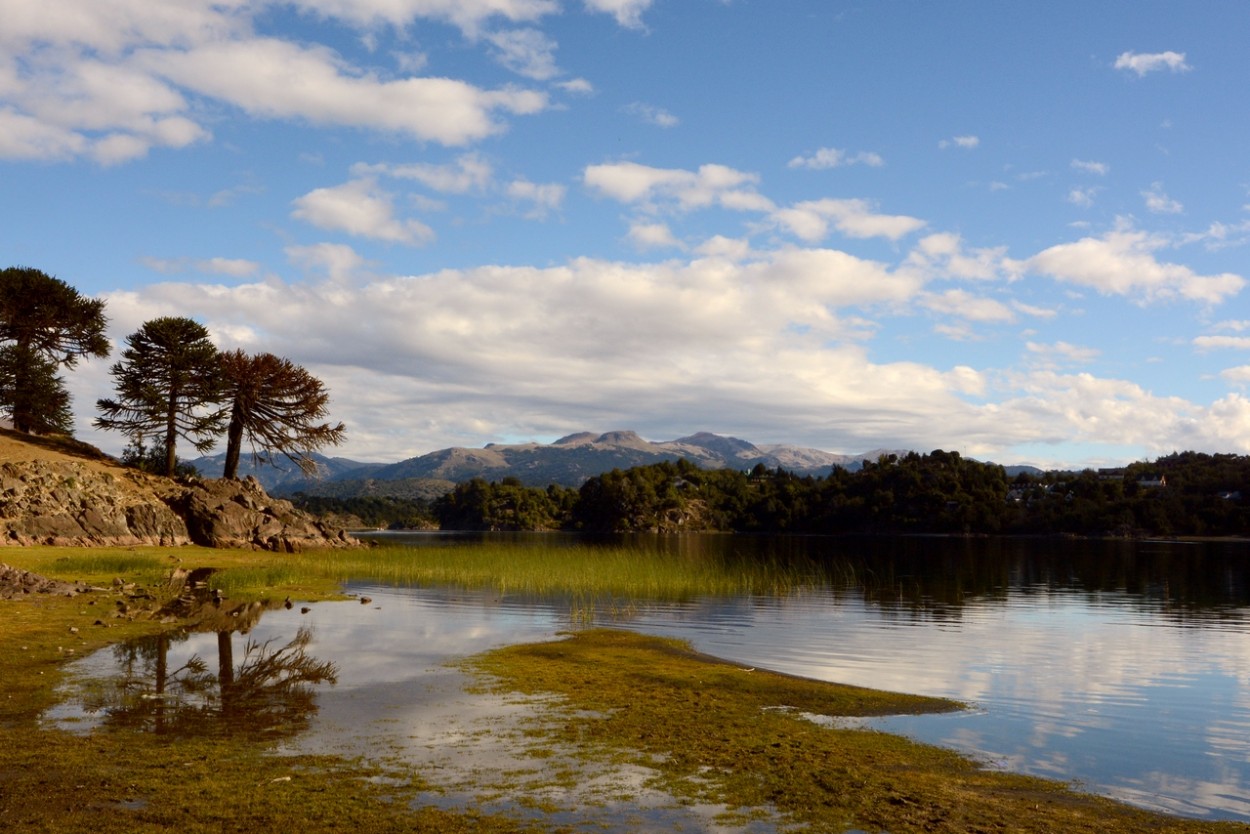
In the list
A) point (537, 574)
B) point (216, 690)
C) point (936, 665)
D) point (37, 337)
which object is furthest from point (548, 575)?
point (37, 337)

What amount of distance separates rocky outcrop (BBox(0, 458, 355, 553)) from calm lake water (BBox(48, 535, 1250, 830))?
25.0m

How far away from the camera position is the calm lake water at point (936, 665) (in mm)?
14242

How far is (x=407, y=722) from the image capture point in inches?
594

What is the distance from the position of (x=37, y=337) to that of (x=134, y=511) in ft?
73.8

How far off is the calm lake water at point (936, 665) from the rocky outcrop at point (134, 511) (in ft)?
82.0

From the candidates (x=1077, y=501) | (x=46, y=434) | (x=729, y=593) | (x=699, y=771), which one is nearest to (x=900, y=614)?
(x=729, y=593)

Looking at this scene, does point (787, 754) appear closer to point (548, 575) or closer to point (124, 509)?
point (548, 575)

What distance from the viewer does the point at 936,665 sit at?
24922 mm

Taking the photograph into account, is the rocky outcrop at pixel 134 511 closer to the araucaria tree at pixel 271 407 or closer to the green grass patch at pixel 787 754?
the araucaria tree at pixel 271 407

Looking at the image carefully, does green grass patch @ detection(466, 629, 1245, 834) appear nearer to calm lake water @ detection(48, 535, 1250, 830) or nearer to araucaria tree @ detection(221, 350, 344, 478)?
calm lake water @ detection(48, 535, 1250, 830)

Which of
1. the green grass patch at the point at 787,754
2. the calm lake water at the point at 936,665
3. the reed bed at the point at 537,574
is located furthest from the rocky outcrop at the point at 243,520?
the green grass patch at the point at 787,754

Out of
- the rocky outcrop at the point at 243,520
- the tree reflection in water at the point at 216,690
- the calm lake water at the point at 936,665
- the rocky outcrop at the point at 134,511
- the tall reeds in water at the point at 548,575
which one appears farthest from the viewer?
the rocky outcrop at the point at 243,520

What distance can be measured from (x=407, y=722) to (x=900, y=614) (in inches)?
1141

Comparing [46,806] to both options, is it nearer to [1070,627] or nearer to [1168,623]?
[1070,627]
